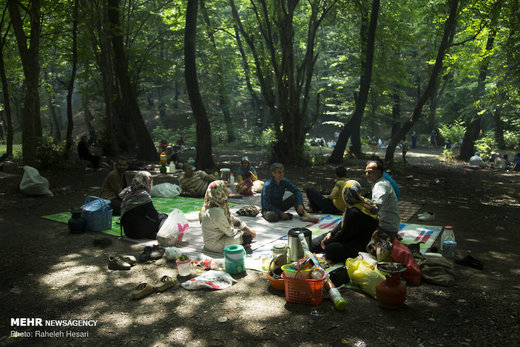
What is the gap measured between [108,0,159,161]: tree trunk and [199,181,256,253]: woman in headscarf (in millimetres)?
10819

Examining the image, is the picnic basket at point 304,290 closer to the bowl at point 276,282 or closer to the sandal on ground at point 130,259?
the bowl at point 276,282

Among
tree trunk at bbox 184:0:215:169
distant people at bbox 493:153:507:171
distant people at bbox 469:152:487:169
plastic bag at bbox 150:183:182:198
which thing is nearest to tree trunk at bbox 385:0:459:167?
distant people at bbox 469:152:487:169

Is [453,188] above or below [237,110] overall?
below

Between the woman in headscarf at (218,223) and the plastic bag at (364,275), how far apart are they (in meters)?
1.73

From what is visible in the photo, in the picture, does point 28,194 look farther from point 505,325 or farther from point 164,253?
point 505,325

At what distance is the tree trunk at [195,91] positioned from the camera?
13.1m

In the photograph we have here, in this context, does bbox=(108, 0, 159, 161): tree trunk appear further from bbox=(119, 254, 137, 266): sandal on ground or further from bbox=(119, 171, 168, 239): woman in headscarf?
bbox=(119, 254, 137, 266): sandal on ground

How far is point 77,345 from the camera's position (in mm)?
3354

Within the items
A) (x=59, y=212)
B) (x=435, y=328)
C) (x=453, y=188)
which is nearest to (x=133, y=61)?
(x=59, y=212)

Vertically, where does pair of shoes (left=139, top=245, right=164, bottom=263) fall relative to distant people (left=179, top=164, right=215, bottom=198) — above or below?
below

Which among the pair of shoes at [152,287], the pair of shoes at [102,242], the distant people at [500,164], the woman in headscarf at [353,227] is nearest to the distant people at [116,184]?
the pair of shoes at [102,242]

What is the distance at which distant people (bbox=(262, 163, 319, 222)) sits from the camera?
7.23m

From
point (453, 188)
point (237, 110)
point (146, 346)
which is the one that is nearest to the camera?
point (146, 346)

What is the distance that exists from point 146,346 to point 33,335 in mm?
1133
